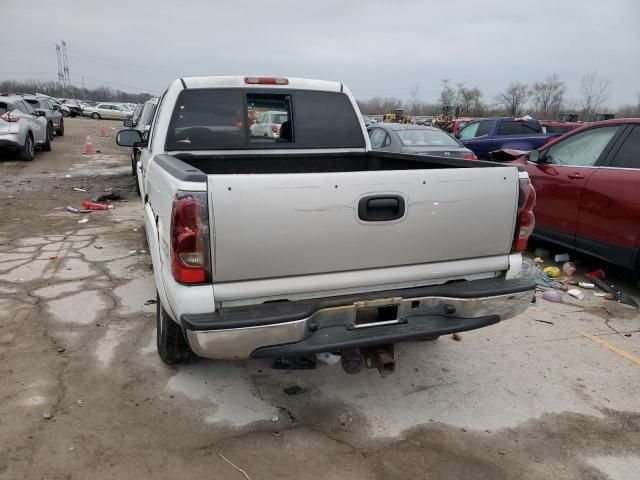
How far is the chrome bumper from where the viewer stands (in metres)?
2.35

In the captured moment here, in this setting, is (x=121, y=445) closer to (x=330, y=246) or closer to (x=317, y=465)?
(x=317, y=465)

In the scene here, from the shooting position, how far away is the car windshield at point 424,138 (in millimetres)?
9874

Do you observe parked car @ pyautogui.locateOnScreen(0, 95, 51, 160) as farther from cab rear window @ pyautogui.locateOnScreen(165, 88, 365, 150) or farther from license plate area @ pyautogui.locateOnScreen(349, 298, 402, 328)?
license plate area @ pyautogui.locateOnScreen(349, 298, 402, 328)

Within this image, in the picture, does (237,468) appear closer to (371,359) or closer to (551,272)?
(371,359)

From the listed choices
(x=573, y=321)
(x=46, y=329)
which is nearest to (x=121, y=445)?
(x=46, y=329)

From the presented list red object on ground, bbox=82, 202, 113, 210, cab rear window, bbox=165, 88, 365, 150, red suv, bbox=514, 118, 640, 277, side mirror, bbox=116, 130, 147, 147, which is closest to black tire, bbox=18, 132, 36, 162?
red object on ground, bbox=82, 202, 113, 210

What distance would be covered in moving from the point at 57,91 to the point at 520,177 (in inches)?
4373

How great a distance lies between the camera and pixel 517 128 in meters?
13.4

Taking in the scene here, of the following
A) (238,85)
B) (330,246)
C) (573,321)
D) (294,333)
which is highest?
(238,85)

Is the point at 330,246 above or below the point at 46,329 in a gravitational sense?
above

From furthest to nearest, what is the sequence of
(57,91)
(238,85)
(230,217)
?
(57,91)
(238,85)
(230,217)

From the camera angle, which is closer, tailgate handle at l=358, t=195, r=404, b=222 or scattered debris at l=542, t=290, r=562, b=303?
tailgate handle at l=358, t=195, r=404, b=222

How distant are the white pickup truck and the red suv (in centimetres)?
252

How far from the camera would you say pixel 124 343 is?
3.76 meters
